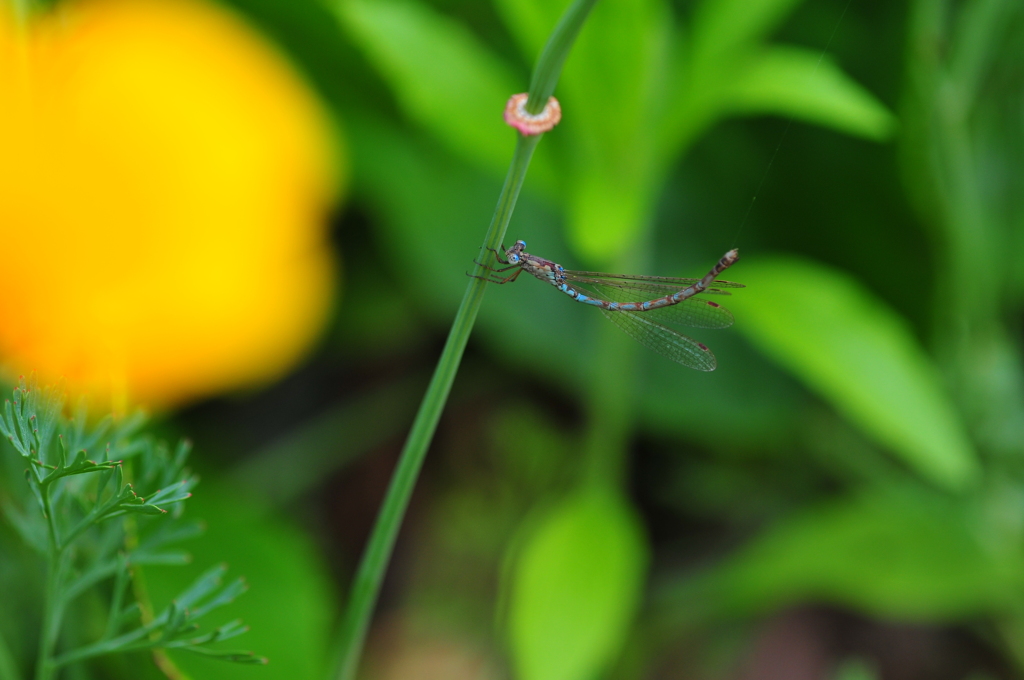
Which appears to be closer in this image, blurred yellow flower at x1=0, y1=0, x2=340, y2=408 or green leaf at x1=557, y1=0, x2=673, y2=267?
green leaf at x1=557, y1=0, x2=673, y2=267

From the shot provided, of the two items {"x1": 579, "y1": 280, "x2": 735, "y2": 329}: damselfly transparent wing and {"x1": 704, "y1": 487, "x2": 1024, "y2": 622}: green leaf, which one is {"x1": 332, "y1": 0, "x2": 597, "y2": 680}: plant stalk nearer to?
{"x1": 579, "y1": 280, "x2": 735, "y2": 329}: damselfly transparent wing

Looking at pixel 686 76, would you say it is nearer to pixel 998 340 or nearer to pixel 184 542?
pixel 998 340

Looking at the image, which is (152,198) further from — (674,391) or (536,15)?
(674,391)

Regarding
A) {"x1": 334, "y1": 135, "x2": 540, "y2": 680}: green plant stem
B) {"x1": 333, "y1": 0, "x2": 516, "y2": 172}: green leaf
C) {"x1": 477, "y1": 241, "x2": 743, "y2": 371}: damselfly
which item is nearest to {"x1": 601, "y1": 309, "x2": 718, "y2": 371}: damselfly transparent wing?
{"x1": 477, "y1": 241, "x2": 743, "y2": 371}: damselfly

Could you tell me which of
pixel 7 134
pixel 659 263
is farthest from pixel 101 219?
pixel 659 263

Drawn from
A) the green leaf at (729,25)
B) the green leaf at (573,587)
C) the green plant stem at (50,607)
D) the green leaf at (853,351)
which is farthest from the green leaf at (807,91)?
the green plant stem at (50,607)

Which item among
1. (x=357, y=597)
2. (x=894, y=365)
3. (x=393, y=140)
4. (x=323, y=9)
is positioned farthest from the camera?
(x=393, y=140)
